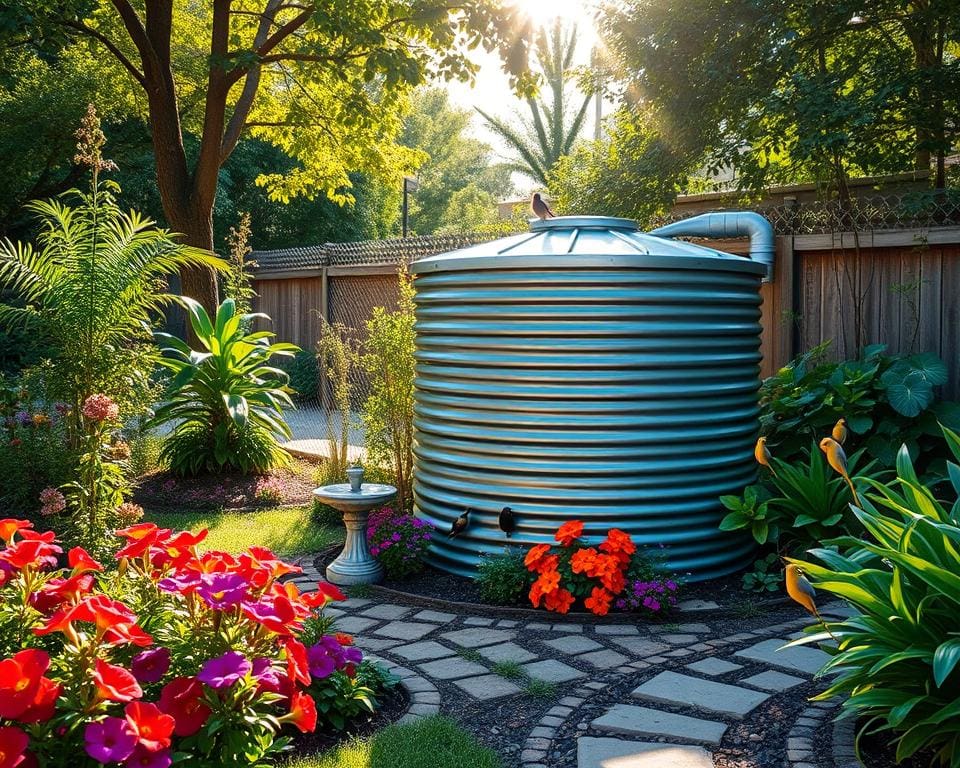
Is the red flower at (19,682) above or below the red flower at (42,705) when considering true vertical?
above

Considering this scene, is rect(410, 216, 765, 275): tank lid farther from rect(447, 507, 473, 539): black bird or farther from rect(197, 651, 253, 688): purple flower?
rect(197, 651, 253, 688): purple flower

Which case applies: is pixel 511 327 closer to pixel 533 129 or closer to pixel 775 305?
pixel 775 305

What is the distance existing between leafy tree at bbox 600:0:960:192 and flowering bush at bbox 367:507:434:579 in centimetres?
374

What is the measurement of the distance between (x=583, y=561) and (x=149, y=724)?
8.56 feet

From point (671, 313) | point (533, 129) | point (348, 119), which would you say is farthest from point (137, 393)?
point (533, 129)

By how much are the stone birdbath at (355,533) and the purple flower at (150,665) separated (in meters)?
2.58

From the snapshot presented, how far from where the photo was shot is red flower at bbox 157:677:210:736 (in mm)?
2545

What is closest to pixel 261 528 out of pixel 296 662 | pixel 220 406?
pixel 220 406

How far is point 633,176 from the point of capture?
8500mm

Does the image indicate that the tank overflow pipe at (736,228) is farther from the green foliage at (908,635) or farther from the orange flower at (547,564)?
the green foliage at (908,635)

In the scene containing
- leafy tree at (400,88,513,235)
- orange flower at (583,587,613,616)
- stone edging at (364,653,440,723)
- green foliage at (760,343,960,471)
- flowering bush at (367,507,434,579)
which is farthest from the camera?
leafy tree at (400,88,513,235)

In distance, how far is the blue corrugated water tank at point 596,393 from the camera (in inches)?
196

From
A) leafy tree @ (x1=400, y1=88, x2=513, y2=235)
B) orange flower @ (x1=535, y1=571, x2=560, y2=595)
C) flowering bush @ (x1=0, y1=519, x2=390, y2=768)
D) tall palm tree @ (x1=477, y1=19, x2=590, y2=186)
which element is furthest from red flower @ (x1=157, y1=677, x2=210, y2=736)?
leafy tree @ (x1=400, y1=88, x2=513, y2=235)

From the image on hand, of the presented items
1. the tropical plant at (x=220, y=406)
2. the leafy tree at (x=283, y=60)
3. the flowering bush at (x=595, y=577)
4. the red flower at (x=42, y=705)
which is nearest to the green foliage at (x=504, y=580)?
the flowering bush at (x=595, y=577)
